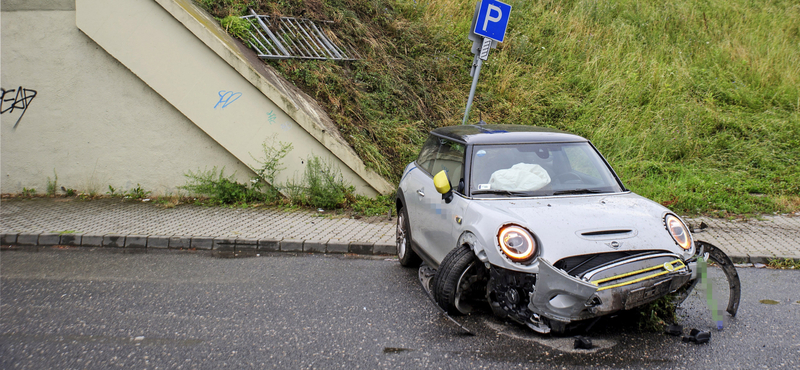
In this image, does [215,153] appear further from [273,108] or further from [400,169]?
[400,169]

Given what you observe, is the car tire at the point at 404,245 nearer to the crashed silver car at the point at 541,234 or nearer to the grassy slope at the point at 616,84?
the crashed silver car at the point at 541,234

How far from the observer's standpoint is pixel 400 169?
30.1ft

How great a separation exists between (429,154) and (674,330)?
2913 mm

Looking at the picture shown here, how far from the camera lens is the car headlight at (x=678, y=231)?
3740mm

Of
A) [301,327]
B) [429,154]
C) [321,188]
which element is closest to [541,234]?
[301,327]

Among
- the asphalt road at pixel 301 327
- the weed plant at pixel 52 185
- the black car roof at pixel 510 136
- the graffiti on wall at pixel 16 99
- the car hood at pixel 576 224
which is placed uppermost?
the black car roof at pixel 510 136

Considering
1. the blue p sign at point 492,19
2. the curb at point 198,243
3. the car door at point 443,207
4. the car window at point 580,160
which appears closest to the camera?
the car door at point 443,207

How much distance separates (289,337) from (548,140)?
2872 mm

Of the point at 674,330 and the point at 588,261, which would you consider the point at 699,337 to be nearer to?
the point at 674,330

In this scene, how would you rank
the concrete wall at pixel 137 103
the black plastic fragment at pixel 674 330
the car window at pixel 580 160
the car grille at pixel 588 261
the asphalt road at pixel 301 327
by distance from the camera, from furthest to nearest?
the concrete wall at pixel 137 103, the car window at pixel 580 160, the black plastic fragment at pixel 674 330, the asphalt road at pixel 301 327, the car grille at pixel 588 261

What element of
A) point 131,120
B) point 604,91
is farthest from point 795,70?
point 131,120

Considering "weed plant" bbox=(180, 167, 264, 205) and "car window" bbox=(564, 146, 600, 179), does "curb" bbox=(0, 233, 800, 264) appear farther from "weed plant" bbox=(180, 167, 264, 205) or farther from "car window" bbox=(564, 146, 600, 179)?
"car window" bbox=(564, 146, 600, 179)

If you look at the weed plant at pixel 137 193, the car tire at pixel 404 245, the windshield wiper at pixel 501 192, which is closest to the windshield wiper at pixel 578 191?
the windshield wiper at pixel 501 192

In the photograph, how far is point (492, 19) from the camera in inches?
306
